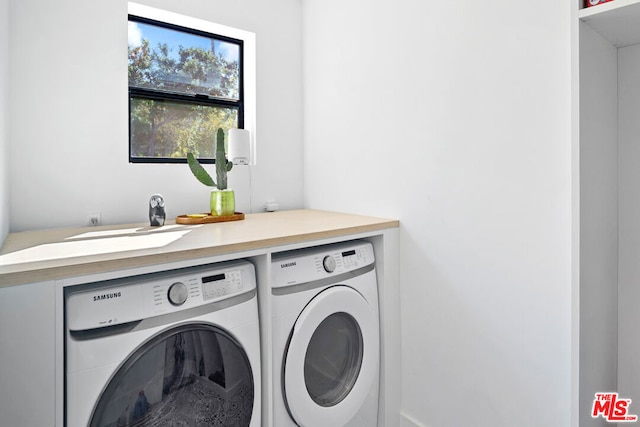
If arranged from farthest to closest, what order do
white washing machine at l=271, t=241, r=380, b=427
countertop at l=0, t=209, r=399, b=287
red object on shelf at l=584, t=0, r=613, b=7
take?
white washing machine at l=271, t=241, r=380, b=427
red object on shelf at l=584, t=0, r=613, b=7
countertop at l=0, t=209, r=399, b=287

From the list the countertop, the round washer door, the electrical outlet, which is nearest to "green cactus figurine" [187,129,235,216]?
the countertop

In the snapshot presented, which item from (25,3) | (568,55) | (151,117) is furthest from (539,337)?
(25,3)

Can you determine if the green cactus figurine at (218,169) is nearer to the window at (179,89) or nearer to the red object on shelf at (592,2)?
the window at (179,89)

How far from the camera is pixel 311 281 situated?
1.48 meters

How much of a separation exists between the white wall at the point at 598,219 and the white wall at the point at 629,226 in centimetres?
2

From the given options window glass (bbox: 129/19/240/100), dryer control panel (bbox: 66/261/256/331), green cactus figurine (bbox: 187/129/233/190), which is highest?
window glass (bbox: 129/19/240/100)

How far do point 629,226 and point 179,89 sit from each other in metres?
2.27

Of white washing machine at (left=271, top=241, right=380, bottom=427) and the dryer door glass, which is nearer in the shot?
white washing machine at (left=271, top=241, right=380, bottom=427)

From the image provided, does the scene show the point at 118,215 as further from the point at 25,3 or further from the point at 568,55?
the point at 568,55

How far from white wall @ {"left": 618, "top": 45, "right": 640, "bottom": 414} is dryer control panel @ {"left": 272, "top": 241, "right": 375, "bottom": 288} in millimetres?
980

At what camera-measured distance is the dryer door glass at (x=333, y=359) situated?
1.50 m

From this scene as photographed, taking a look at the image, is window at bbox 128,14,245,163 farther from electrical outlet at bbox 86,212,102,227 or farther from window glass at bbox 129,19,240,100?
electrical outlet at bbox 86,212,102,227

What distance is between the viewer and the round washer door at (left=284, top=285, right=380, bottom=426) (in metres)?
1.41

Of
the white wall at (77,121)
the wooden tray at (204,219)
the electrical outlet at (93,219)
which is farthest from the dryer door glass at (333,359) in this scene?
the electrical outlet at (93,219)
